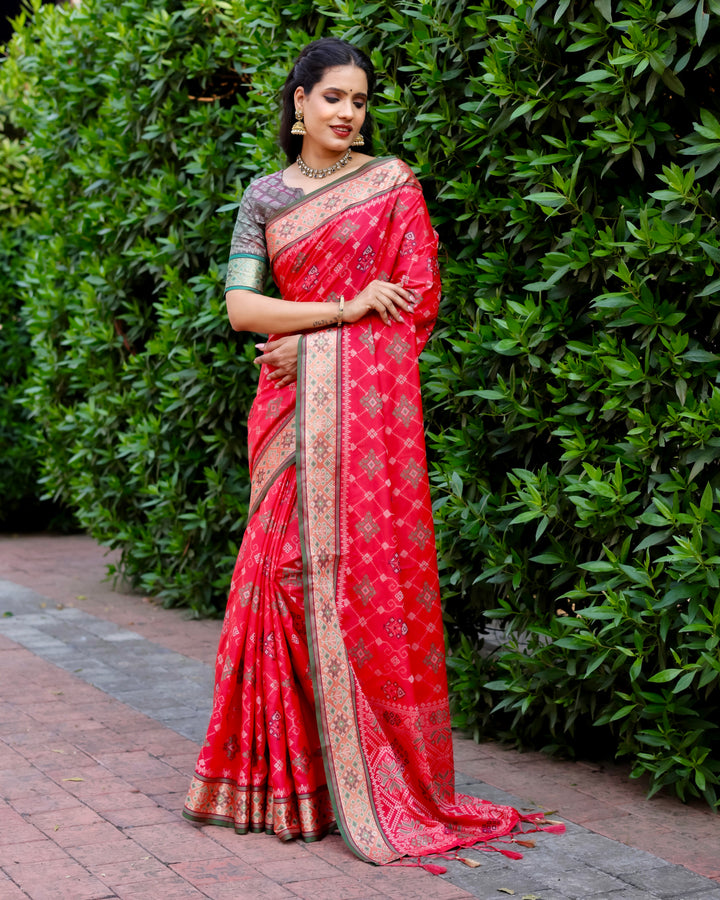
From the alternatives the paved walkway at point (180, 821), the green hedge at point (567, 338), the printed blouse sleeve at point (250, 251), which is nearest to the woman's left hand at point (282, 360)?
the printed blouse sleeve at point (250, 251)

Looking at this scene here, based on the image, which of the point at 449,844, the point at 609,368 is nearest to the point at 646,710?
the point at 449,844

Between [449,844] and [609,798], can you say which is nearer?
[449,844]

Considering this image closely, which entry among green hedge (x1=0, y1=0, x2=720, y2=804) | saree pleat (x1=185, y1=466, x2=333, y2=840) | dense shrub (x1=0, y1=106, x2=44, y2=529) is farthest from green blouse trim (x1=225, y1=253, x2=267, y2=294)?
dense shrub (x1=0, y1=106, x2=44, y2=529)

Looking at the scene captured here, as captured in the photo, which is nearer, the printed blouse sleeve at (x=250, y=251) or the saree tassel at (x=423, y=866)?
the saree tassel at (x=423, y=866)

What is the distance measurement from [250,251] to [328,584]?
106 cm

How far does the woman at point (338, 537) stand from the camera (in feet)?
12.3

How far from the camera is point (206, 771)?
3.88 m

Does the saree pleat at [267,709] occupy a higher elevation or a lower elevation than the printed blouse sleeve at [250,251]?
lower

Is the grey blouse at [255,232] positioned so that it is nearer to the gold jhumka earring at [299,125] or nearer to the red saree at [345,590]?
the red saree at [345,590]

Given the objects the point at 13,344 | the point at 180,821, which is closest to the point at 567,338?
the point at 180,821

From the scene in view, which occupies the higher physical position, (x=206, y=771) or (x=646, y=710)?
(x=646, y=710)

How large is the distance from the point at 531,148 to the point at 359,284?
922mm

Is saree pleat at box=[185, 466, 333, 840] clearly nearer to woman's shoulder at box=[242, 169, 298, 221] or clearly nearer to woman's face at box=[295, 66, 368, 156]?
woman's shoulder at box=[242, 169, 298, 221]

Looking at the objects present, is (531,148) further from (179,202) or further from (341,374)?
(179,202)
